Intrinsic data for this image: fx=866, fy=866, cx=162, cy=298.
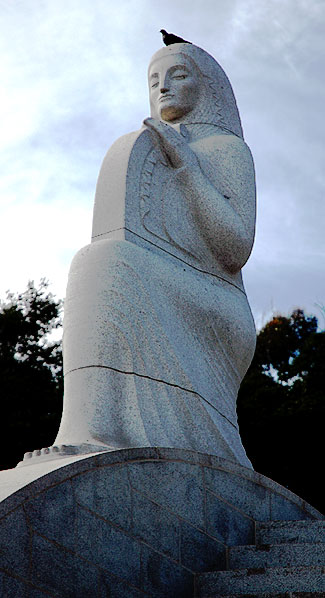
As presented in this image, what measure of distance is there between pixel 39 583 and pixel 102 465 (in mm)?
714

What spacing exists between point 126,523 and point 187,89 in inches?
156

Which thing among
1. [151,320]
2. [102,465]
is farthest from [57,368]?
[102,465]

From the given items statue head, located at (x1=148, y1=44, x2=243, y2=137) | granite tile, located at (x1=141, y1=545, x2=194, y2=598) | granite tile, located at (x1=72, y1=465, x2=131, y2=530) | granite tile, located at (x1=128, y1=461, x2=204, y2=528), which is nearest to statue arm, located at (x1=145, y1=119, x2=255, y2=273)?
statue head, located at (x1=148, y1=44, x2=243, y2=137)

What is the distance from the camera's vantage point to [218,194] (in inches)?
259

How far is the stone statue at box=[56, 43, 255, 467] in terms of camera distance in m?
5.39

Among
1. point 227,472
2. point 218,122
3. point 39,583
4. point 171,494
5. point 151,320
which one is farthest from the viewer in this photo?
point 218,122

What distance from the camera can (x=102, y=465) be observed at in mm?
4395

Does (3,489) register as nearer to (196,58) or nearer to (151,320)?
(151,320)

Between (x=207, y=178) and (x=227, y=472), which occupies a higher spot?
(x=207, y=178)

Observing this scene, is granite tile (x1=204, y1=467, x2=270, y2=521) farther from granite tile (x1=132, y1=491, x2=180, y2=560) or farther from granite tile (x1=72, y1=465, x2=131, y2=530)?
granite tile (x1=72, y1=465, x2=131, y2=530)

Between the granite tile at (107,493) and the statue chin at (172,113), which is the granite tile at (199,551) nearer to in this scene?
the granite tile at (107,493)

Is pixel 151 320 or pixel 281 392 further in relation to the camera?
pixel 281 392

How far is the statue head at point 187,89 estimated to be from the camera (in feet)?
23.4

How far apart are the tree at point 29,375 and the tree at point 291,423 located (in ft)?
11.7
